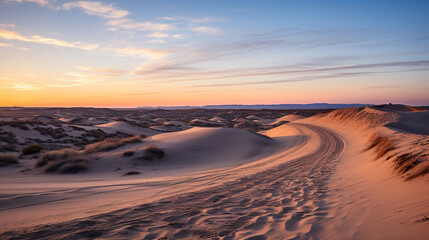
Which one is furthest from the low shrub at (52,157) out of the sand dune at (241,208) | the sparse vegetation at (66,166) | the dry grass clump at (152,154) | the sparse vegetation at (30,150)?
the sand dune at (241,208)

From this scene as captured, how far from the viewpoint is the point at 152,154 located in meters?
14.3

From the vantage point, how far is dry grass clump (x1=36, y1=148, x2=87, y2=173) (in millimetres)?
11445

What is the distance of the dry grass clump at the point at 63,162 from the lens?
11445 mm

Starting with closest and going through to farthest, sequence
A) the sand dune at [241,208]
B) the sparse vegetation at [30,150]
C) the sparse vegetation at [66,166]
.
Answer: the sand dune at [241,208] → the sparse vegetation at [66,166] → the sparse vegetation at [30,150]

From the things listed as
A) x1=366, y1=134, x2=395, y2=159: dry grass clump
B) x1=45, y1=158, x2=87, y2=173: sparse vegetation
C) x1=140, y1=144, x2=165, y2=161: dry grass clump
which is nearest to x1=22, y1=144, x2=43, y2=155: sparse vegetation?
x1=45, y1=158, x2=87, y2=173: sparse vegetation

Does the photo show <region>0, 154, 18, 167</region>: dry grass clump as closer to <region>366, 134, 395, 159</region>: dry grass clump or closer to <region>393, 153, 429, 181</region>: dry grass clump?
<region>393, 153, 429, 181</region>: dry grass clump

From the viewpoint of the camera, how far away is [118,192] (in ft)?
23.7

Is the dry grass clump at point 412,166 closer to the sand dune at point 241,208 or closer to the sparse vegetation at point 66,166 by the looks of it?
the sand dune at point 241,208

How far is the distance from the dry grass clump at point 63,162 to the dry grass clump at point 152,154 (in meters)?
3.12

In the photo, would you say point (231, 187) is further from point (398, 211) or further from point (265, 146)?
point (265, 146)

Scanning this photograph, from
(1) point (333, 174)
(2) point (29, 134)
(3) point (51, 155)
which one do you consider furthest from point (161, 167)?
(2) point (29, 134)

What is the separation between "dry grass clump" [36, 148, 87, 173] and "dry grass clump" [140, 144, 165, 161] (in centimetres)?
312

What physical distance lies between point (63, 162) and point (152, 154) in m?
4.44

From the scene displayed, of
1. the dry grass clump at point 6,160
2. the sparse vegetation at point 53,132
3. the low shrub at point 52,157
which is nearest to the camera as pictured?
the low shrub at point 52,157
